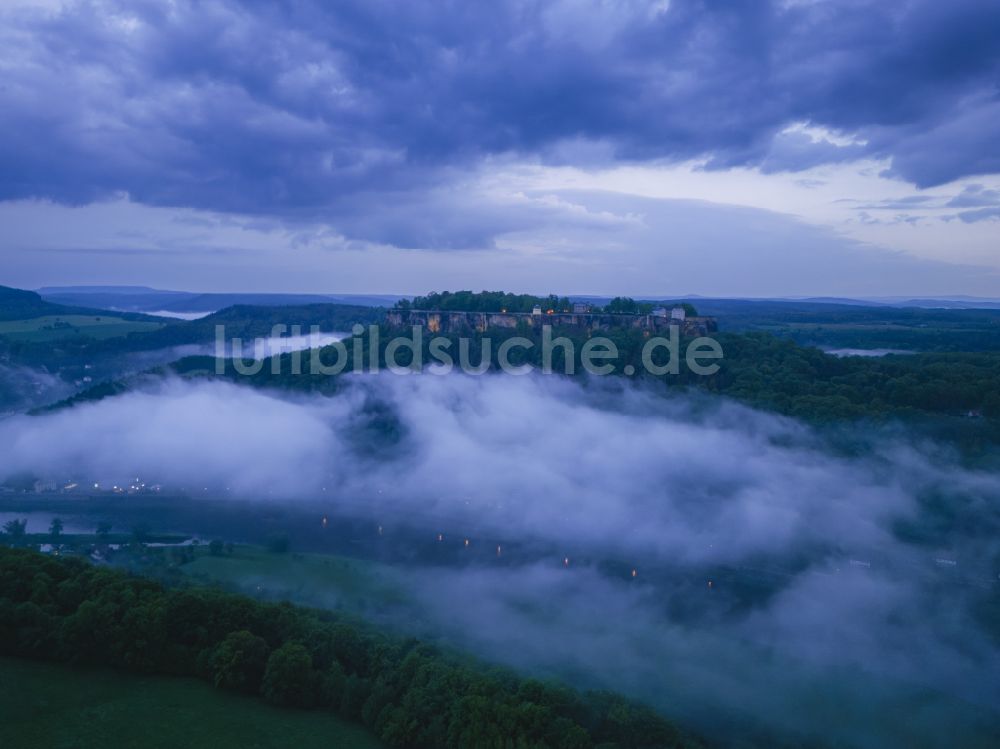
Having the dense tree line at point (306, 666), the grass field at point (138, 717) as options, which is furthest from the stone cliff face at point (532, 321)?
the grass field at point (138, 717)

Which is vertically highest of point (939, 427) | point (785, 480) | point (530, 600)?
point (939, 427)

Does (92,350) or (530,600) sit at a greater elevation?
(92,350)

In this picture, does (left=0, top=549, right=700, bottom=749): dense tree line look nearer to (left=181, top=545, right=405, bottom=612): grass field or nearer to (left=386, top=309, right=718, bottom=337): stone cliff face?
(left=181, top=545, right=405, bottom=612): grass field

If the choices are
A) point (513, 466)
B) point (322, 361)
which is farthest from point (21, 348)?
point (513, 466)

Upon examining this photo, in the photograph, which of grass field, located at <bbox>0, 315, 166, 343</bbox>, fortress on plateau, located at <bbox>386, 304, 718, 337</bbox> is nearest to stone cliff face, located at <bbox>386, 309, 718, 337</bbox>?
fortress on plateau, located at <bbox>386, 304, 718, 337</bbox>

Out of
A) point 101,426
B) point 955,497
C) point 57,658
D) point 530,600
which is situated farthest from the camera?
point 101,426

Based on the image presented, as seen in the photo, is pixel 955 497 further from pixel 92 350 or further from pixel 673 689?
pixel 92 350

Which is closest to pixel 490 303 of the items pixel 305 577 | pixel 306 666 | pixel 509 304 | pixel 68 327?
pixel 509 304
